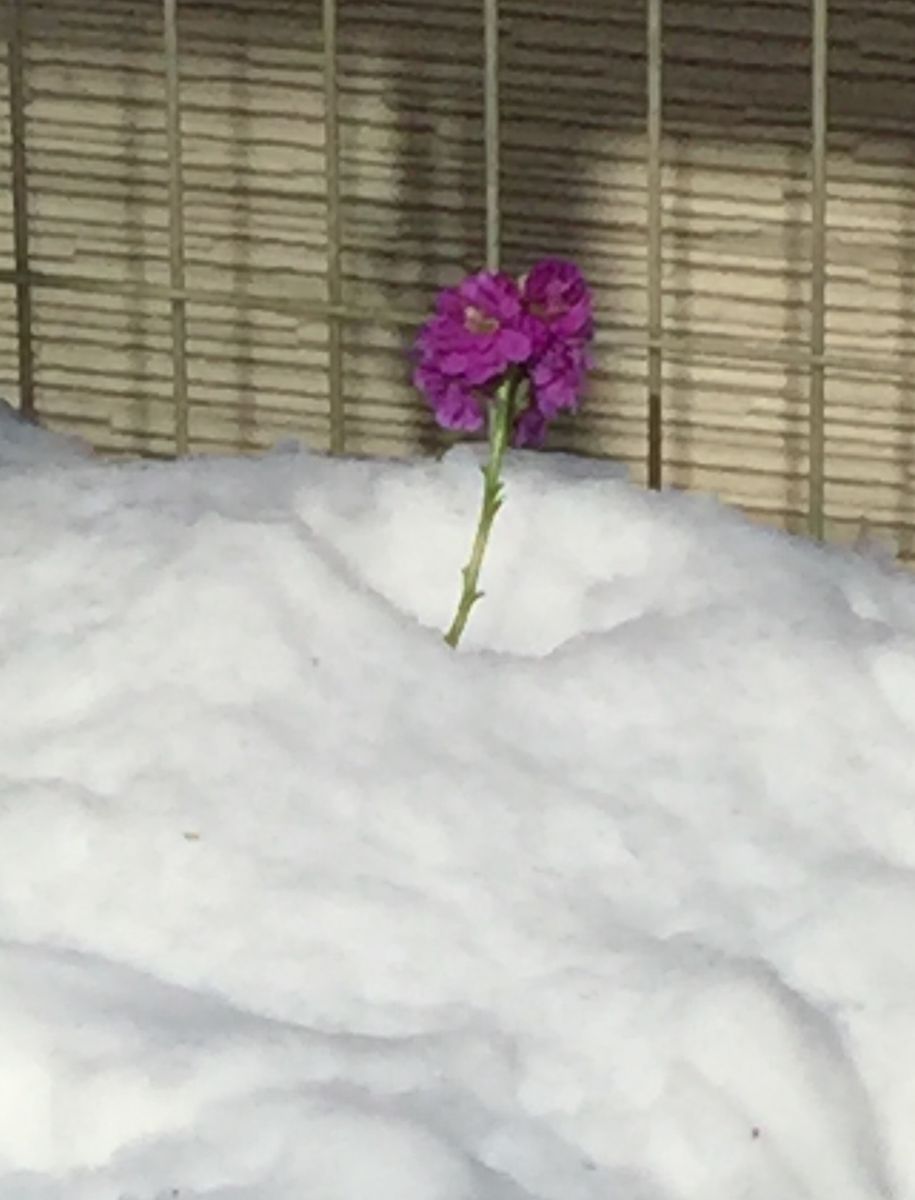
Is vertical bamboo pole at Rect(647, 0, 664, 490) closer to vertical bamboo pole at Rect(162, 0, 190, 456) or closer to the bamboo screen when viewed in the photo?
the bamboo screen

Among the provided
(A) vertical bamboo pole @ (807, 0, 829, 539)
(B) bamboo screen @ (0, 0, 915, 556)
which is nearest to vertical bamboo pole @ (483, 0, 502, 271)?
(B) bamboo screen @ (0, 0, 915, 556)

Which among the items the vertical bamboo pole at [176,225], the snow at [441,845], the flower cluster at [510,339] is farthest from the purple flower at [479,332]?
the vertical bamboo pole at [176,225]

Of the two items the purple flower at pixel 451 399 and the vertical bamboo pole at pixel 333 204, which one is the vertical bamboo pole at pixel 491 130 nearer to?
the vertical bamboo pole at pixel 333 204

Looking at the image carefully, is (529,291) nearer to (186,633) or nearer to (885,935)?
(186,633)

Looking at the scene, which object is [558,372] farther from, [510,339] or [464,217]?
[464,217]

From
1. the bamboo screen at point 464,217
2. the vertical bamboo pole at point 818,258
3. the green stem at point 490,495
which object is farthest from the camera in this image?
the bamboo screen at point 464,217

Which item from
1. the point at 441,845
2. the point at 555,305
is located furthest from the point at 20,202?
the point at 441,845
